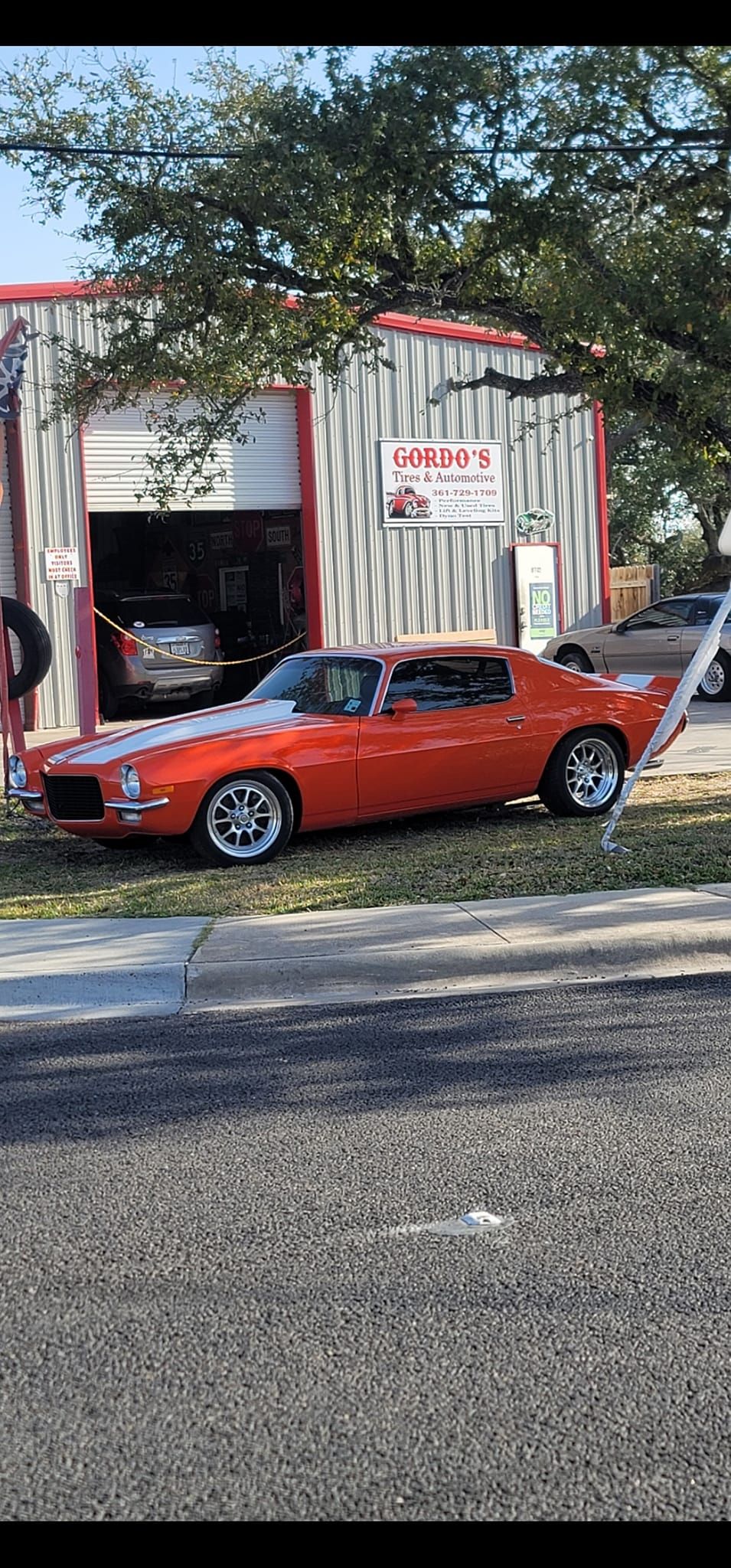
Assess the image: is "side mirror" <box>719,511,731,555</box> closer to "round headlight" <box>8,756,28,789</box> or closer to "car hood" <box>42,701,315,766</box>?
"car hood" <box>42,701,315,766</box>

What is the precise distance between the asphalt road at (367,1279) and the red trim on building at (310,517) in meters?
17.0

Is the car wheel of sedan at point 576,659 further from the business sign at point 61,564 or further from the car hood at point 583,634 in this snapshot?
the business sign at point 61,564

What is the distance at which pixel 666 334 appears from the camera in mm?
11234

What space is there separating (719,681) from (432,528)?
5.01m

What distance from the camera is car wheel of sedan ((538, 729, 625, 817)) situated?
12.0 metres

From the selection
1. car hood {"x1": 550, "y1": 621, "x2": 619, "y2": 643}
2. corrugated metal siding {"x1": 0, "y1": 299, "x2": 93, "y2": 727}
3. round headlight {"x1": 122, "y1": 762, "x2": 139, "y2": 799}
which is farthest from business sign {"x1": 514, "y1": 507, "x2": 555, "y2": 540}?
round headlight {"x1": 122, "y1": 762, "x2": 139, "y2": 799}

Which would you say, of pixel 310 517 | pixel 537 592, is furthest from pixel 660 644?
pixel 310 517

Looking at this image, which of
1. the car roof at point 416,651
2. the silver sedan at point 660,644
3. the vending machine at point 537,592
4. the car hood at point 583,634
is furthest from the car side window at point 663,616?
the car roof at point 416,651

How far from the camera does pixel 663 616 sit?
22922mm

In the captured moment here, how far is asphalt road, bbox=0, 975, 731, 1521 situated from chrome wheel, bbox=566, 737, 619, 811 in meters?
5.32

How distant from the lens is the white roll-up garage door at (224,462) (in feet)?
70.0

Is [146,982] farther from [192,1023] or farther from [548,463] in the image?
[548,463]
